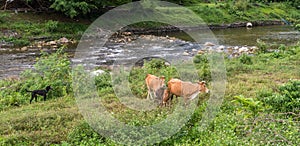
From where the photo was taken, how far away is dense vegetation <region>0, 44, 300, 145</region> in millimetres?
7004

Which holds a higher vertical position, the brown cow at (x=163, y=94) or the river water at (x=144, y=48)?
the brown cow at (x=163, y=94)

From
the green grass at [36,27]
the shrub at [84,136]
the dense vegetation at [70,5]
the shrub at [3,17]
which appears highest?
the dense vegetation at [70,5]

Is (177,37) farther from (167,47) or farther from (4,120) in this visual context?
(4,120)

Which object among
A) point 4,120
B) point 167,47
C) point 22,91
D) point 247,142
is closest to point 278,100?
point 247,142

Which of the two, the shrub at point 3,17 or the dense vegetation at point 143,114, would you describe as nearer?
the dense vegetation at point 143,114

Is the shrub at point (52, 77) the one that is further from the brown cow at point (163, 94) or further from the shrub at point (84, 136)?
the shrub at point (84, 136)

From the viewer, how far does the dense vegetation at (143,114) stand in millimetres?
7004

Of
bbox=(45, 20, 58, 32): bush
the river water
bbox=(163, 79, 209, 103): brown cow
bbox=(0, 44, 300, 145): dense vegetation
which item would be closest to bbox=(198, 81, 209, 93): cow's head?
bbox=(0, 44, 300, 145): dense vegetation

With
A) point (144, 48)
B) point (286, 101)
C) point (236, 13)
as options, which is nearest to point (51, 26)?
point (144, 48)

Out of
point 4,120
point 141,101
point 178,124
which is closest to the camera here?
point 178,124

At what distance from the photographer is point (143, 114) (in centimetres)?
853

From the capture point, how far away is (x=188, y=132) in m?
7.49

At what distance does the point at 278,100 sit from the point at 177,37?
21.8 m

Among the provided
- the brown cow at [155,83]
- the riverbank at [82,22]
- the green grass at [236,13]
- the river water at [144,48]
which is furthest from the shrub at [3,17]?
the brown cow at [155,83]
